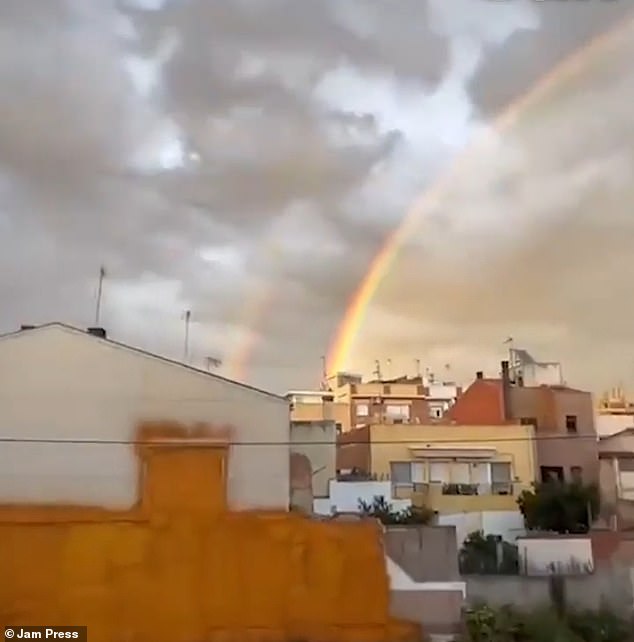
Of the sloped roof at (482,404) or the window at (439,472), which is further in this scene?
the sloped roof at (482,404)

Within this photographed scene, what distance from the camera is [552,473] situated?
3759 centimetres

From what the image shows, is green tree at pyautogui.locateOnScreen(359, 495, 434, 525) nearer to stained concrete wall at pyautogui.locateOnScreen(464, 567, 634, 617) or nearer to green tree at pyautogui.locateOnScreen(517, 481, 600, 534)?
green tree at pyautogui.locateOnScreen(517, 481, 600, 534)

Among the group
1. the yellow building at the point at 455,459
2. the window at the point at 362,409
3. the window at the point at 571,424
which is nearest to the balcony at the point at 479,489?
the yellow building at the point at 455,459

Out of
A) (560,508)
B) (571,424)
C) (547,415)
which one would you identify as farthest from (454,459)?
(571,424)

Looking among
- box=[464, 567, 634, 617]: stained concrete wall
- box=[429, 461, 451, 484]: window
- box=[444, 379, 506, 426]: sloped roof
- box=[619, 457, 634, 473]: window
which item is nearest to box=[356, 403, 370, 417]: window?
box=[444, 379, 506, 426]: sloped roof

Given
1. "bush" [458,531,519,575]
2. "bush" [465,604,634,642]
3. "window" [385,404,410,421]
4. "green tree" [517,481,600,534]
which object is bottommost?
"bush" [465,604,634,642]

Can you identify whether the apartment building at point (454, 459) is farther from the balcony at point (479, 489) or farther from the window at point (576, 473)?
the window at point (576, 473)

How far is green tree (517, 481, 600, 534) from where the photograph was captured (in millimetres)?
31109

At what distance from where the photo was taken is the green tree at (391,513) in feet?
86.0

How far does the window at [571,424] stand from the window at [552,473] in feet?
7.05

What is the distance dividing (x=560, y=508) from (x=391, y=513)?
7.44 metres

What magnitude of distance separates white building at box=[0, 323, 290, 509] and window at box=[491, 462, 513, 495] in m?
20.2

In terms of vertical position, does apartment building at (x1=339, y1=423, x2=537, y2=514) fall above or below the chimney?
below

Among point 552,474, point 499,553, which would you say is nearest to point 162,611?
point 499,553
